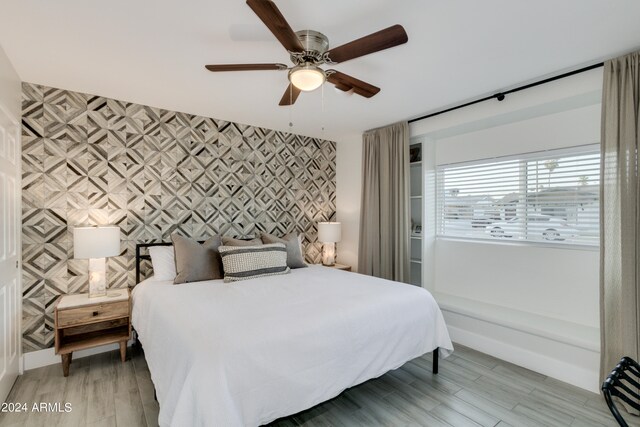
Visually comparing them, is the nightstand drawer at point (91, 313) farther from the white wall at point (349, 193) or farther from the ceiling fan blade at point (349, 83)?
the white wall at point (349, 193)

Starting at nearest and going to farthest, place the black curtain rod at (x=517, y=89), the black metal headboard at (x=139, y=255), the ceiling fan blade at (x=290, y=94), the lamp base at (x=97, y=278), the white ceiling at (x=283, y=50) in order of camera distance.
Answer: the white ceiling at (x=283, y=50)
the ceiling fan blade at (x=290, y=94)
the black curtain rod at (x=517, y=89)
the lamp base at (x=97, y=278)
the black metal headboard at (x=139, y=255)

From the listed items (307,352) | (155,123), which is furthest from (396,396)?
(155,123)

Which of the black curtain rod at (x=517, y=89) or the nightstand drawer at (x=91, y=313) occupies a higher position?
the black curtain rod at (x=517, y=89)

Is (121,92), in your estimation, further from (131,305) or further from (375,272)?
(375,272)

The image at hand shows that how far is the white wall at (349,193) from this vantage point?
4578mm

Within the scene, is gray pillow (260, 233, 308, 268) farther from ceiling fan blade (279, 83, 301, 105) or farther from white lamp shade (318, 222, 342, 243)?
ceiling fan blade (279, 83, 301, 105)

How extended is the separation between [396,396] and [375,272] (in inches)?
72.6

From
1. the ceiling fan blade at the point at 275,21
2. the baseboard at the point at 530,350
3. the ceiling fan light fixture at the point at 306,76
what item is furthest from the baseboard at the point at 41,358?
the baseboard at the point at 530,350

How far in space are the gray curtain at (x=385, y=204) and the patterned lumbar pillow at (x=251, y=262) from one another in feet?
4.45

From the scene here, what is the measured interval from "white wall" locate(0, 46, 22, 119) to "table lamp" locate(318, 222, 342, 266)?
3272mm

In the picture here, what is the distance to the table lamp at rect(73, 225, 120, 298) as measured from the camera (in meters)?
2.68

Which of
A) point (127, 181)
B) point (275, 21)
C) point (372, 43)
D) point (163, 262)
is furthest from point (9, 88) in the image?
point (372, 43)

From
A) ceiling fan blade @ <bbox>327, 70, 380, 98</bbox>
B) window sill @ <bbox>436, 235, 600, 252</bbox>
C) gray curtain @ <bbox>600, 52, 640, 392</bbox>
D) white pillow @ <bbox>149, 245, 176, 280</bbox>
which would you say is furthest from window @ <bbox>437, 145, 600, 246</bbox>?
white pillow @ <bbox>149, 245, 176, 280</bbox>

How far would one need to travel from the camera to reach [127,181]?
3252 millimetres
